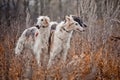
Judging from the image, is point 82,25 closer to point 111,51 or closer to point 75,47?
point 75,47

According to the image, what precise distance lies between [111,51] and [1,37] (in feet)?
7.24

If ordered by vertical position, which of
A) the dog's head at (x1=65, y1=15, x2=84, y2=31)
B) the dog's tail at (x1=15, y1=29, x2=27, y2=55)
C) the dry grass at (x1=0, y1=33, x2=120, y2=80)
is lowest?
the dry grass at (x1=0, y1=33, x2=120, y2=80)

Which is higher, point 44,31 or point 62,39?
point 44,31

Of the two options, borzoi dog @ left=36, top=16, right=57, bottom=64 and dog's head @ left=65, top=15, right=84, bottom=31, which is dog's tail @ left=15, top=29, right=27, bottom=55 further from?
dog's head @ left=65, top=15, right=84, bottom=31

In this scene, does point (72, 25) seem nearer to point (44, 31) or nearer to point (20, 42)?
point (44, 31)

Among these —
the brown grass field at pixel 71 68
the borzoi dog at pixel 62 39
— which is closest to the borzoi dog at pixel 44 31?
the borzoi dog at pixel 62 39

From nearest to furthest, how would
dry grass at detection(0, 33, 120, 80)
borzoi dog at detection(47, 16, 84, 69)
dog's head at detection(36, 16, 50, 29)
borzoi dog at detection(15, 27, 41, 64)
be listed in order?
dry grass at detection(0, 33, 120, 80)
borzoi dog at detection(47, 16, 84, 69)
dog's head at detection(36, 16, 50, 29)
borzoi dog at detection(15, 27, 41, 64)

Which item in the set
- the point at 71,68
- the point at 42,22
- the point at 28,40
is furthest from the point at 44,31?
the point at 71,68

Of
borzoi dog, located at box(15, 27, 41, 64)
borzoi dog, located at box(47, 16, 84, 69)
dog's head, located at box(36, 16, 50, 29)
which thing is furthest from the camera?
borzoi dog, located at box(15, 27, 41, 64)

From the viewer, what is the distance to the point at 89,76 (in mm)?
4891

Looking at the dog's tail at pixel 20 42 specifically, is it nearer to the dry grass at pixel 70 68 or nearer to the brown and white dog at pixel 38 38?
the brown and white dog at pixel 38 38

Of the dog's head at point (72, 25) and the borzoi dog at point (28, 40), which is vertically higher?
the dog's head at point (72, 25)

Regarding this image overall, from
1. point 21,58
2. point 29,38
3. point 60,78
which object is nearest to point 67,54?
point 29,38

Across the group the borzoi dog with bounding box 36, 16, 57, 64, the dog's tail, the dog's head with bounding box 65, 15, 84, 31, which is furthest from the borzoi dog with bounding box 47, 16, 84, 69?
the dog's tail
